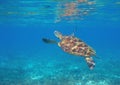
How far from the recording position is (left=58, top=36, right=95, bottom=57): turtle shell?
10141 millimetres

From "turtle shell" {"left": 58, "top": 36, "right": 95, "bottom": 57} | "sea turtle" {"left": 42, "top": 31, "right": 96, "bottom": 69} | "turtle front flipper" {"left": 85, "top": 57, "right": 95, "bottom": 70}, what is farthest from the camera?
"turtle shell" {"left": 58, "top": 36, "right": 95, "bottom": 57}

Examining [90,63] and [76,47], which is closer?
[90,63]

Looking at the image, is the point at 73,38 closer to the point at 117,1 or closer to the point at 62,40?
the point at 62,40

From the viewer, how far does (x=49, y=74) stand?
21.1 m

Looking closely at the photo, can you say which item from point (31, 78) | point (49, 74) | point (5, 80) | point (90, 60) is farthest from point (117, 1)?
point (90, 60)

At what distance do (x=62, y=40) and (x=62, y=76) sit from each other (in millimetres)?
9140

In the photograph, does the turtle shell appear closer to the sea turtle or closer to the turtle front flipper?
the sea turtle

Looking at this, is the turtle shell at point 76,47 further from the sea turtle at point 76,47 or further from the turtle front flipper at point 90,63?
the turtle front flipper at point 90,63

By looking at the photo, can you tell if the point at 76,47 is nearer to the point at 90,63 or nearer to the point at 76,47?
the point at 76,47

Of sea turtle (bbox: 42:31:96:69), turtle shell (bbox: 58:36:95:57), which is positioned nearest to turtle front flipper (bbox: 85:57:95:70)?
sea turtle (bbox: 42:31:96:69)

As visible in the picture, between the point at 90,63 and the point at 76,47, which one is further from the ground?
the point at 76,47

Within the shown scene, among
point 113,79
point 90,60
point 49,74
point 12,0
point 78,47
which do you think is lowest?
point 90,60

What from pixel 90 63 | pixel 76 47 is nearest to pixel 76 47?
pixel 76 47

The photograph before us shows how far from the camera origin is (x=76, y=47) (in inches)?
418
